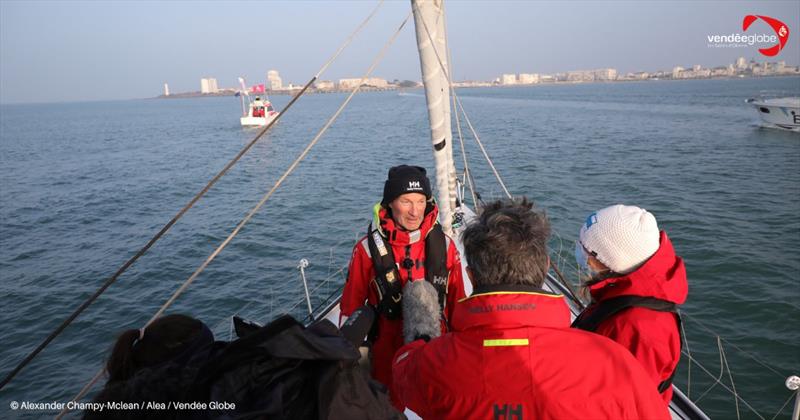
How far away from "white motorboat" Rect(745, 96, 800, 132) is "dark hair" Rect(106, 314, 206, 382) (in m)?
42.1

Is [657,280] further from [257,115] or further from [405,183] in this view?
[257,115]

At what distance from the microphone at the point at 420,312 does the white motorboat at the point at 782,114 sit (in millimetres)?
40849

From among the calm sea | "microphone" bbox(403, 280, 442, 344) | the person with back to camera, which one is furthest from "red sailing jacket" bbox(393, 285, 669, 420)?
the calm sea

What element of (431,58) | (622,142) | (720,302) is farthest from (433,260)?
(622,142)

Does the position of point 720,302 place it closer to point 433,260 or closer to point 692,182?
point 433,260

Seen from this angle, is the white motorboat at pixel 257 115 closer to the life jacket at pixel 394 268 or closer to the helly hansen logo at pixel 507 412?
the life jacket at pixel 394 268

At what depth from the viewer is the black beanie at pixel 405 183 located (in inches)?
110

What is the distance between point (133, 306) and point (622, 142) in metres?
29.4

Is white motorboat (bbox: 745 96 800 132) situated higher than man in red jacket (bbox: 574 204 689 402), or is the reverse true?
white motorboat (bbox: 745 96 800 132)

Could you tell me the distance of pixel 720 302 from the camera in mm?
8547

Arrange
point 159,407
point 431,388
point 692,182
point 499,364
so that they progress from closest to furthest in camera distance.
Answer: point 159,407 → point 499,364 → point 431,388 → point 692,182

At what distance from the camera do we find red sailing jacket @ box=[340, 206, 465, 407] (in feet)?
9.22

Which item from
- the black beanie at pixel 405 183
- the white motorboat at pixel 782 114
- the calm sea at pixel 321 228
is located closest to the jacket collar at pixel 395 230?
the black beanie at pixel 405 183

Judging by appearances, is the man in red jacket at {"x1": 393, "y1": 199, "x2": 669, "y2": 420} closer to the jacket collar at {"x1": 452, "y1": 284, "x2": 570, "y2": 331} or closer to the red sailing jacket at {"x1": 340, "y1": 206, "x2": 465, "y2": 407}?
the jacket collar at {"x1": 452, "y1": 284, "x2": 570, "y2": 331}
